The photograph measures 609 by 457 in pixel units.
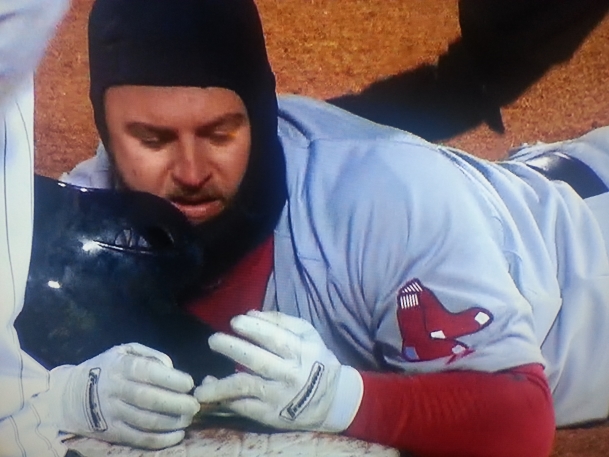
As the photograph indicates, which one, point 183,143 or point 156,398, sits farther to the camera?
point 156,398

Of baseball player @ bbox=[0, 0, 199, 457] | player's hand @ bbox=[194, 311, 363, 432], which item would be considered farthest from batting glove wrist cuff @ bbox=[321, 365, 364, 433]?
baseball player @ bbox=[0, 0, 199, 457]

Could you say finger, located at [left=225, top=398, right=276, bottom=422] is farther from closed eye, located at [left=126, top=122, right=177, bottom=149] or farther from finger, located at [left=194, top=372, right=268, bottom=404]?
closed eye, located at [left=126, top=122, right=177, bottom=149]

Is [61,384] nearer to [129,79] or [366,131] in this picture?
[129,79]

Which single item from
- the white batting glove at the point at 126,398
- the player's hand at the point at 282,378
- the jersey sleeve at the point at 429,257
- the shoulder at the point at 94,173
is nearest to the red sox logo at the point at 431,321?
the jersey sleeve at the point at 429,257

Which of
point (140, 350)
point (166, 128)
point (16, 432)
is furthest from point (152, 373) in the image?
point (166, 128)

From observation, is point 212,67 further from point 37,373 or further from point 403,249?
point 37,373

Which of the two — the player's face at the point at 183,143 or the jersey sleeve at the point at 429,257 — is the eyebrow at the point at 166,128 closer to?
the player's face at the point at 183,143

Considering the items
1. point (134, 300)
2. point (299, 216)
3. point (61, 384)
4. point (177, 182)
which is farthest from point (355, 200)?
point (61, 384)
